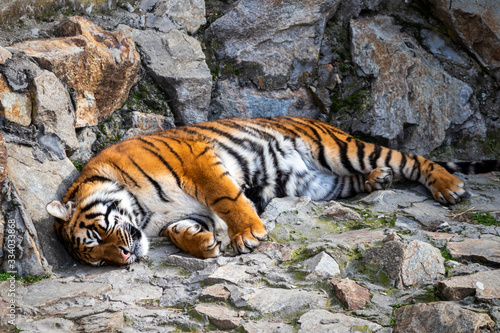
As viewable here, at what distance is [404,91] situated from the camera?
4.79 m

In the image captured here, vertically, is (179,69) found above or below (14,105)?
above

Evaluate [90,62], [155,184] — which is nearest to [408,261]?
[155,184]

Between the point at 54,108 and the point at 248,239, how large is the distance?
159 centimetres

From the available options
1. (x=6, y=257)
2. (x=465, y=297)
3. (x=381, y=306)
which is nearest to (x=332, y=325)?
(x=381, y=306)

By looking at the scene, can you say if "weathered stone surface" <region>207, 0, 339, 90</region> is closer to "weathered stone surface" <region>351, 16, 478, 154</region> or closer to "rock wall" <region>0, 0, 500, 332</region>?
"rock wall" <region>0, 0, 500, 332</region>

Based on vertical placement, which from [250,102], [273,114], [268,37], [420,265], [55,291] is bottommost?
[55,291]

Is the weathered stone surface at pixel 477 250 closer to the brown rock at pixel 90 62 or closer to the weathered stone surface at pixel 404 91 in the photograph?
the weathered stone surface at pixel 404 91

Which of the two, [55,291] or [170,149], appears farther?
[170,149]

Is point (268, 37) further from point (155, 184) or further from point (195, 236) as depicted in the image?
point (195, 236)

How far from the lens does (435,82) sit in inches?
193

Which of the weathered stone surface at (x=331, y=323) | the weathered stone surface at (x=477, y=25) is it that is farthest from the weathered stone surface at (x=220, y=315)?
the weathered stone surface at (x=477, y=25)

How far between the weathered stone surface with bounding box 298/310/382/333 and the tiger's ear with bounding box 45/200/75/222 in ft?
5.33

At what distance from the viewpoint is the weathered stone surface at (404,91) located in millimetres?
4762

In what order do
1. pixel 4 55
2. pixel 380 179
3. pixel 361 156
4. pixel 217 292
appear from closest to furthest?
pixel 217 292 → pixel 4 55 → pixel 380 179 → pixel 361 156
